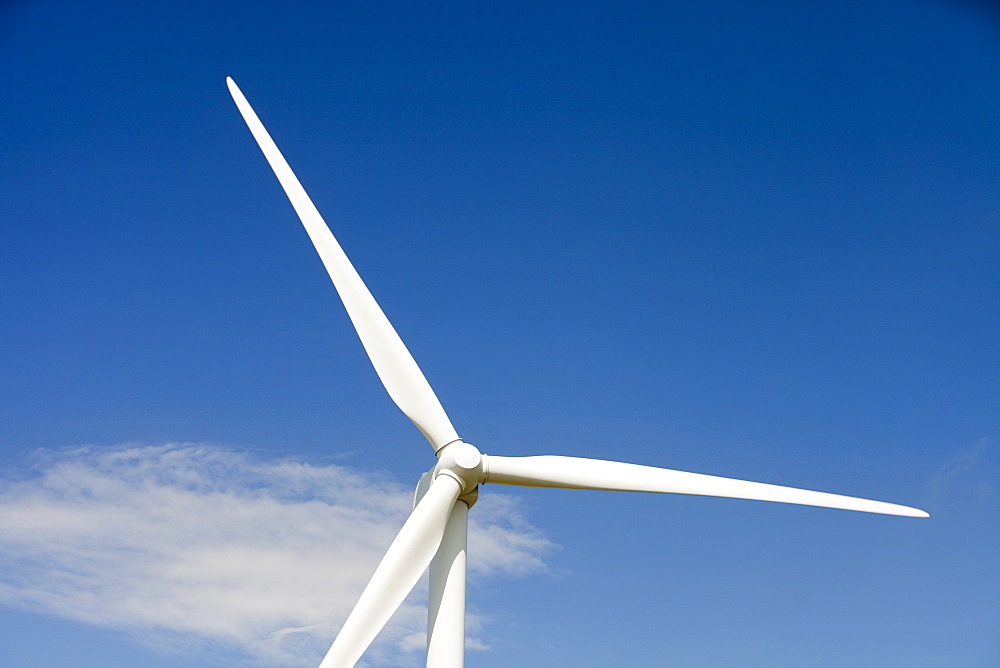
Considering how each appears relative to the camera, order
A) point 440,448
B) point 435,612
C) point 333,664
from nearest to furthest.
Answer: point 333,664
point 435,612
point 440,448

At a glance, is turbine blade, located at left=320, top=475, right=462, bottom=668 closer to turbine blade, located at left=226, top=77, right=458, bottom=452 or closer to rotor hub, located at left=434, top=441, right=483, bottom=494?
rotor hub, located at left=434, top=441, right=483, bottom=494

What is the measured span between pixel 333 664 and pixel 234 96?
10.3 m

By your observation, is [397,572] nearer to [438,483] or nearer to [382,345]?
[438,483]

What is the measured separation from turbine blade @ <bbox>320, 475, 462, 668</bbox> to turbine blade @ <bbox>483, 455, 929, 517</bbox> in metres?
0.93

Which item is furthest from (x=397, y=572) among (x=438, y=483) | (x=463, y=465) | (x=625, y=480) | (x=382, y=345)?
(x=625, y=480)

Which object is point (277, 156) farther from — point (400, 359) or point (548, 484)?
point (548, 484)

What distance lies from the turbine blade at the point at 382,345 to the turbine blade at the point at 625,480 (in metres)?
1.09

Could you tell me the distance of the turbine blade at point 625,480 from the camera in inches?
573

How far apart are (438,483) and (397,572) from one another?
1535mm

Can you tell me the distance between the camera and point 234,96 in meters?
17.0

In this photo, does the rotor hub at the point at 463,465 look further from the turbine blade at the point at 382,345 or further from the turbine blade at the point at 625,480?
the turbine blade at the point at 382,345

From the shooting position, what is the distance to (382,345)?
1498cm

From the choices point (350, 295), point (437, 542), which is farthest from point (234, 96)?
point (437, 542)

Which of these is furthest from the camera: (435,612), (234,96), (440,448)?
(234,96)
